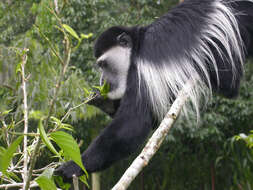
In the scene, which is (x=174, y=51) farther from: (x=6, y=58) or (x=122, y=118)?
(x=6, y=58)

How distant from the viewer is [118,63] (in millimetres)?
1695

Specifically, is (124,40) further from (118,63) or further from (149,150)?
(149,150)

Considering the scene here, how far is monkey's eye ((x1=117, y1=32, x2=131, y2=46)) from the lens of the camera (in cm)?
166

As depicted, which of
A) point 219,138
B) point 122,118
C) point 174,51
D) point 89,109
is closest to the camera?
point 122,118

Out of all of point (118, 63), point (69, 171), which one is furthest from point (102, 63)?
point (69, 171)

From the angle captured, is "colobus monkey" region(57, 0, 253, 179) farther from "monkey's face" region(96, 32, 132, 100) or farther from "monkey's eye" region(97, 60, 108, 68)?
"monkey's eye" region(97, 60, 108, 68)

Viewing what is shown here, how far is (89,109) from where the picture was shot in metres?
2.60

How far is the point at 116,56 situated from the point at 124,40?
94 millimetres

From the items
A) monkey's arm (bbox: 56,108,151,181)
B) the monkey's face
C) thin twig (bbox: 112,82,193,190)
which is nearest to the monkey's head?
the monkey's face

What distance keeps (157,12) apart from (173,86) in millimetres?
2540

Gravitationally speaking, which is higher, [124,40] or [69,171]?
[124,40]

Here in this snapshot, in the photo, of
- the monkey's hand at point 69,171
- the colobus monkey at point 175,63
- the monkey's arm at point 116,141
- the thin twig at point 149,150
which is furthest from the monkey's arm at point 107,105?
the thin twig at point 149,150

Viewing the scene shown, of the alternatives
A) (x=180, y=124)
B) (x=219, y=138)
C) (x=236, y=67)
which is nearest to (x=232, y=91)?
(x=236, y=67)

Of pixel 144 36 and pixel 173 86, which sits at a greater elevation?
pixel 144 36
